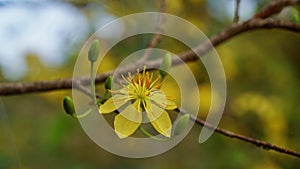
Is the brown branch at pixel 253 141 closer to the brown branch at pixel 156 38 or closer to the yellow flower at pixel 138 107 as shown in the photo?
the yellow flower at pixel 138 107

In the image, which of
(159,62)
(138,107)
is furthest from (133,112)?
(159,62)

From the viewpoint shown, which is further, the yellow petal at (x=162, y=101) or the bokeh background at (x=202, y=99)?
the bokeh background at (x=202, y=99)

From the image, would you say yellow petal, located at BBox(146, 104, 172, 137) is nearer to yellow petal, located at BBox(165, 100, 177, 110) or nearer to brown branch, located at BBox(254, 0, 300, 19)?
yellow petal, located at BBox(165, 100, 177, 110)

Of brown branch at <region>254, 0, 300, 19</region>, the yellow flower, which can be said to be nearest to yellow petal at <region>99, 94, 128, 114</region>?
the yellow flower

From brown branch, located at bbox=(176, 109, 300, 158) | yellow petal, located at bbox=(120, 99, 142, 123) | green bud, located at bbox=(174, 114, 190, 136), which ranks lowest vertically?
brown branch, located at bbox=(176, 109, 300, 158)

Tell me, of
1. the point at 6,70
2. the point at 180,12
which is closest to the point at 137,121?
the point at 6,70

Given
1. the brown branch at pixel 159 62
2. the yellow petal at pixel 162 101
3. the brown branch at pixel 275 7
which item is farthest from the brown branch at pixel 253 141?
the brown branch at pixel 275 7

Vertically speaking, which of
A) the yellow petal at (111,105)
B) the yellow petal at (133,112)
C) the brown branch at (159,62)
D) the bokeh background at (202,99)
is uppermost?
the yellow petal at (111,105)
